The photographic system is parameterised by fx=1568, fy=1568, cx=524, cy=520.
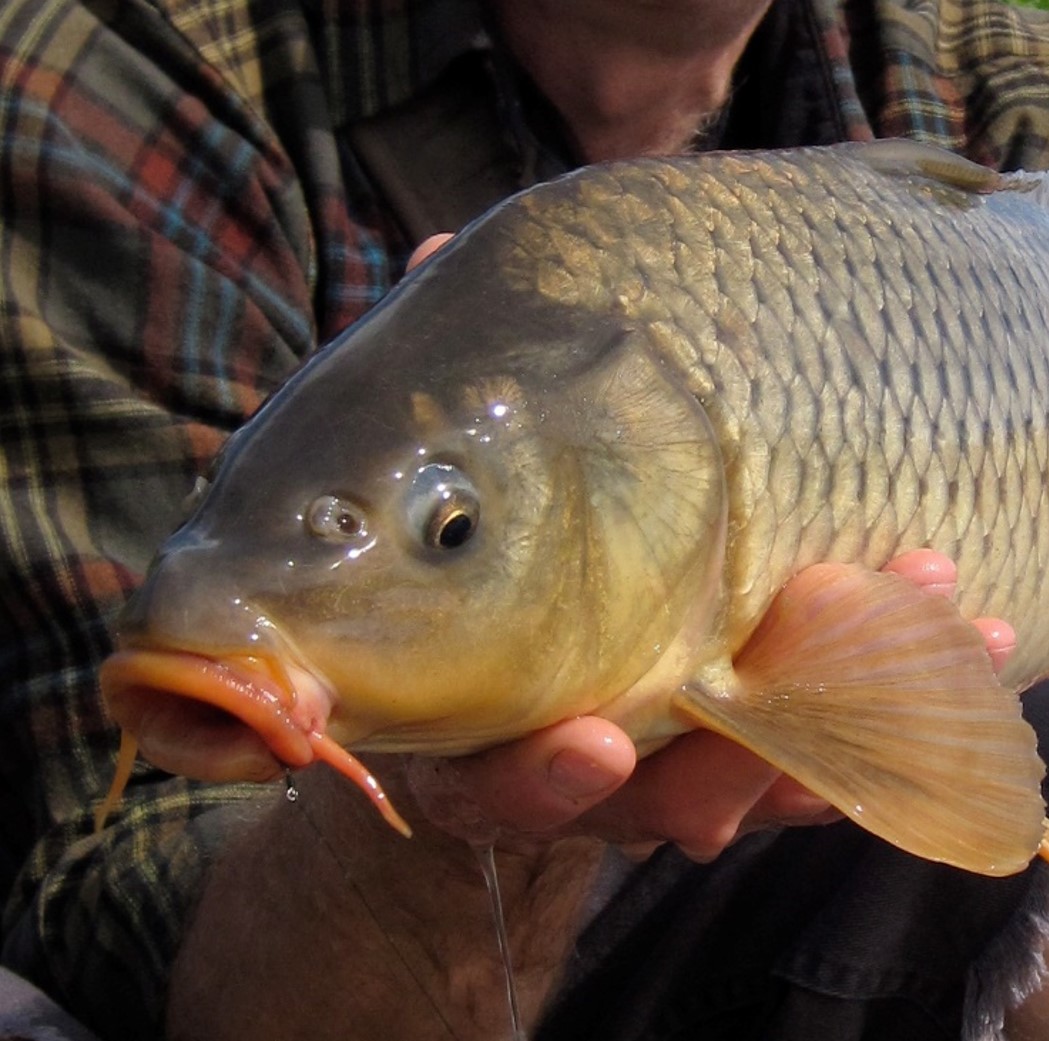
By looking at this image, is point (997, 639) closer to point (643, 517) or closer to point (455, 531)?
point (643, 517)

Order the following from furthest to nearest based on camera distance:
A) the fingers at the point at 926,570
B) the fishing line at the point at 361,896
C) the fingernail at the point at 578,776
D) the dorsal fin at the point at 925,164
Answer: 1. the fishing line at the point at 361,896
2. the dorsal fin at the point at 925,164
3. the fingers at the point at 926,570
4. the fingernail at the point at 578,776

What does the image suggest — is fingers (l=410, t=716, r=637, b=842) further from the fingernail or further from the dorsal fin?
the dorsal fin

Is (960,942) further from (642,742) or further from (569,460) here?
(569,460)

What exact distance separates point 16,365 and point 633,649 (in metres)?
0.65

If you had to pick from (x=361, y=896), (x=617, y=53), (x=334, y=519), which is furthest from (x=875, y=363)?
(x=617, y=53)

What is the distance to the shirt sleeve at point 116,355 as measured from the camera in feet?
4.03

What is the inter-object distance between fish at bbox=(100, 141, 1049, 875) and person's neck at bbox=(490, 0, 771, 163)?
548mm

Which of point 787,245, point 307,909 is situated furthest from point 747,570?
point 307,909

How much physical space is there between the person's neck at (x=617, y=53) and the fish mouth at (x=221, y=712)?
99 centimetres

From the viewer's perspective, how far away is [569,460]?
798mm

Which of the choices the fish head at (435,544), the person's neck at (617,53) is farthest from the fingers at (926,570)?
the person's neck at (617,53)

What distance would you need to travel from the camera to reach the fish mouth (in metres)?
0.65

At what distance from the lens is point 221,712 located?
27.0 inches

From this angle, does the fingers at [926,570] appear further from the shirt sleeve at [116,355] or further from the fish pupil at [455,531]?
the shirt sleeve at [116,355]
